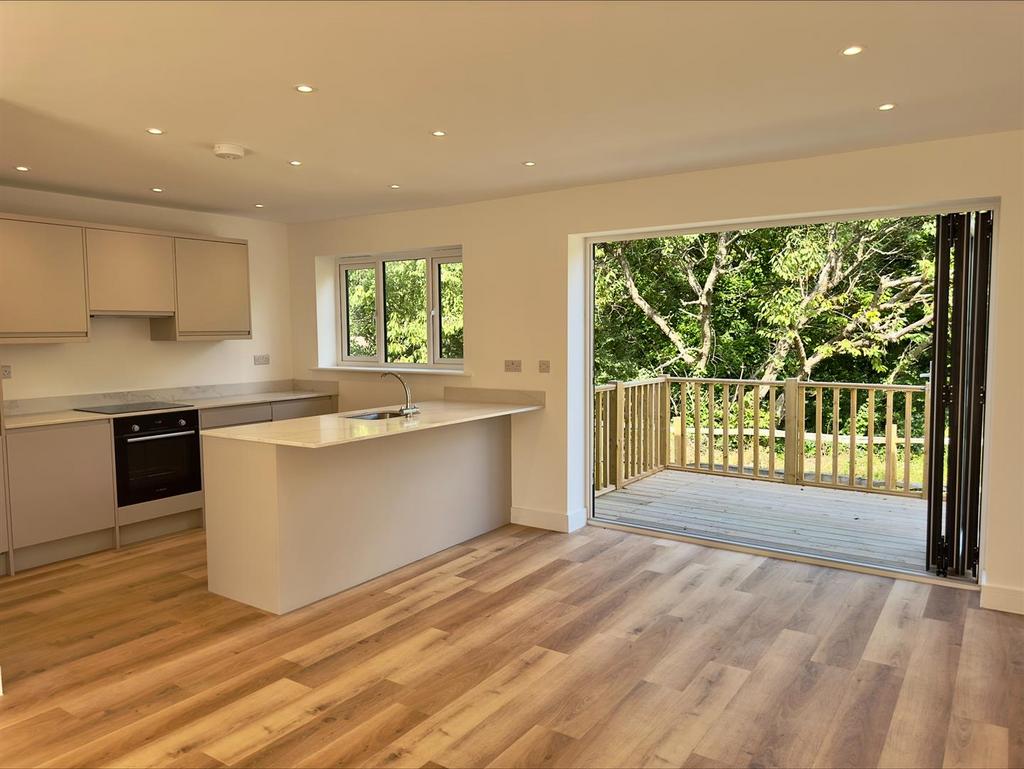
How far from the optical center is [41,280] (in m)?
4.34

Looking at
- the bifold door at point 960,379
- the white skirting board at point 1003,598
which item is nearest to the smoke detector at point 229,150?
the bifold door at point 960,379

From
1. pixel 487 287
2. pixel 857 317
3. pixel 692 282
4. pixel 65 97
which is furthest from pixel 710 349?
pixel 65 97

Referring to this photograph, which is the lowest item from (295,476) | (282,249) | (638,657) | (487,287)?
(638,657)

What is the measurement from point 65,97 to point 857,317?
6.76 m

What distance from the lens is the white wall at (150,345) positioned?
4652 millimetres

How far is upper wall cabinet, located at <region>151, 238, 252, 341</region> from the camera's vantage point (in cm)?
514

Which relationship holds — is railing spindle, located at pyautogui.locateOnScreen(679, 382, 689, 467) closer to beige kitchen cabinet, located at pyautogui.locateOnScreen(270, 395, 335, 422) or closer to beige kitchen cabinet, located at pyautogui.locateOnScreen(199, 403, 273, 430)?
beige kitchen cabinet, located at pyautogui.locateOnScreen(270, 395, 335, 422)

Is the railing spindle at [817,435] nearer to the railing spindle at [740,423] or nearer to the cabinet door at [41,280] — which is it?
the railing spindle at [740,423]

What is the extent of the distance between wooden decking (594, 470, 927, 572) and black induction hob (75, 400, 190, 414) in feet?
10.3

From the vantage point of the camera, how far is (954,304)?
12.3ft

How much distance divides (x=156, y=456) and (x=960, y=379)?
4921mm

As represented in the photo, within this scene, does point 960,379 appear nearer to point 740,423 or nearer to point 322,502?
point 740,423

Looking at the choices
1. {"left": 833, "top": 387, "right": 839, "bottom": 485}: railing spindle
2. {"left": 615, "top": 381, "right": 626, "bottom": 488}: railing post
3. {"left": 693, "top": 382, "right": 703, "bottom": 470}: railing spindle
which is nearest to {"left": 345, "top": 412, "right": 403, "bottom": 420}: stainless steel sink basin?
{"left": 615, "top": 381, "right": 626, "bottom": 488}: railing post

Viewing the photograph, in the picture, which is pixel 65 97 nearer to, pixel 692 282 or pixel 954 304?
pixel 954 304
